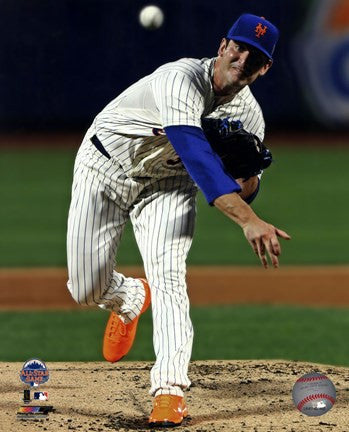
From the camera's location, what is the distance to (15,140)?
65.2ft

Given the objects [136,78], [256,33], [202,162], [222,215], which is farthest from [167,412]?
[136,78]

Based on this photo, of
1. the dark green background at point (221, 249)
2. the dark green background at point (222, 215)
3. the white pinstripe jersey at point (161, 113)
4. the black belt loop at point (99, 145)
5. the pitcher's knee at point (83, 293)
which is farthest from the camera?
the dark green background at point (222, 215)

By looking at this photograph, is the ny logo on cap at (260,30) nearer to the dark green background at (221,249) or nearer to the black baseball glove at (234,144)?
the black baseball glove at (234,144)

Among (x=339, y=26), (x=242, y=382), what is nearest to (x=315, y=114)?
(x=339, y=26)

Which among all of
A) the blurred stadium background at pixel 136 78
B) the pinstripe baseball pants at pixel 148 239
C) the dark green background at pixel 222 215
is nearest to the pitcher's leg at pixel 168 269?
the pinstripe baseball pants at pixel 148 239

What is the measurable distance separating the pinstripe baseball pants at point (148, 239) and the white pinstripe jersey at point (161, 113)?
0.31ft

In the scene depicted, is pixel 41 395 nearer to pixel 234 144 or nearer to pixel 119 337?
pixel 119 337

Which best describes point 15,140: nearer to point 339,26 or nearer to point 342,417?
point 339,26

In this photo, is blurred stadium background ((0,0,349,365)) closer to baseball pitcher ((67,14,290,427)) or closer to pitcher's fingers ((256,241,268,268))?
baseball pitcher ((67,14,290,427))

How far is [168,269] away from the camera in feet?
14.4

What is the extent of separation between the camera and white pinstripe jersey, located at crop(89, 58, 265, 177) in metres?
4.07

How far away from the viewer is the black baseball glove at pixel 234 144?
4406mm

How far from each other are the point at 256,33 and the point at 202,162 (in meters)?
0.57

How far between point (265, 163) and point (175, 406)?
114 cm
